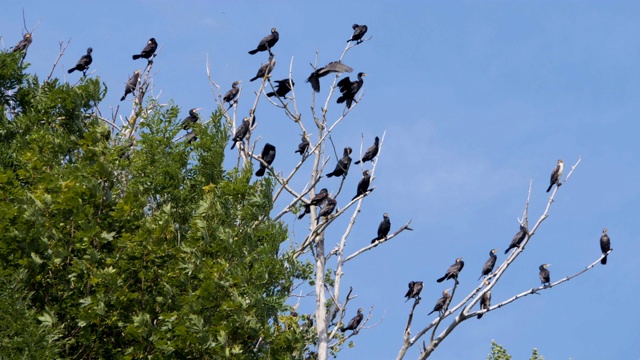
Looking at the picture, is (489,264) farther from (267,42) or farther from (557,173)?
(267,42)

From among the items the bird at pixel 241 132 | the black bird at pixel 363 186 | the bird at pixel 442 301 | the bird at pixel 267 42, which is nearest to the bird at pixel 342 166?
the black bird at pixel 363 186

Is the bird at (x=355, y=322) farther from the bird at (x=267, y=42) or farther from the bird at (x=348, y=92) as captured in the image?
the bird at (x=267, y=42)

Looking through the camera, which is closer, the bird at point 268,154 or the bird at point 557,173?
the bird at point 268,154

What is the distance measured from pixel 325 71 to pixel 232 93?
3238 millimetres

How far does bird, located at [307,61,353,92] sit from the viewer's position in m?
20.0

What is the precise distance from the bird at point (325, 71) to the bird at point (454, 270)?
3.81 metres

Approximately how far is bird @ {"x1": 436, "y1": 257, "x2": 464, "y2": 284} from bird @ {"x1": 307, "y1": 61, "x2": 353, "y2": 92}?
3.81 m

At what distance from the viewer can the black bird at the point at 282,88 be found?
20844mm

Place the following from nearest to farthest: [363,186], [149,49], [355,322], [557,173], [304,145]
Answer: [363,186] → [304,145] → [355,322] → [557,173] → [149,49]

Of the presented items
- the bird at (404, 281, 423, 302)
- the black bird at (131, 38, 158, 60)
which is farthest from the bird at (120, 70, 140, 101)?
the bird at (404, 281, 423, 302)

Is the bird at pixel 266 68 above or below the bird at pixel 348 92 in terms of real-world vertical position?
above

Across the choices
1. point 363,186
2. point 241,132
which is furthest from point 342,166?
point 241,132

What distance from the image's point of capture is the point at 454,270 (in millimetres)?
20969

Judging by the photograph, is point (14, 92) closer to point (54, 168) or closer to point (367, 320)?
point (54, 168)
